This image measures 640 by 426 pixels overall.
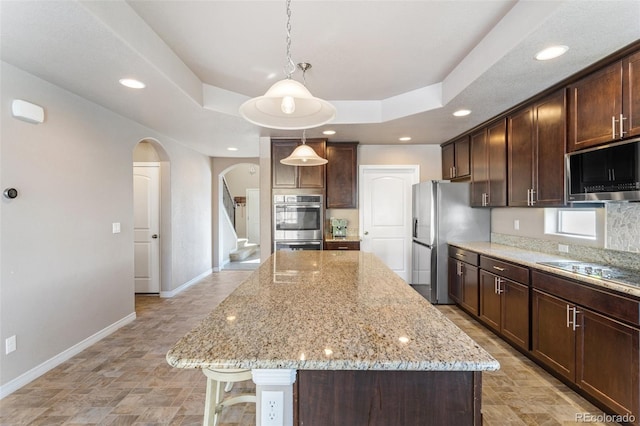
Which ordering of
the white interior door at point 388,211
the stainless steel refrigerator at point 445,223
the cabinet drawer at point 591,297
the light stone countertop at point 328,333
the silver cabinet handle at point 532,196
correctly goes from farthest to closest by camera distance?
the white interior door at point 388,211
the stainless steel refrigerator at point 445,223
the silver cabinet handle at point 532,196
the cabinet drawer at point 591,297
the light stone countertop at point 328,333

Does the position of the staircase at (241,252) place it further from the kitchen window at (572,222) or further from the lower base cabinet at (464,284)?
the kitchen window at (572,222)

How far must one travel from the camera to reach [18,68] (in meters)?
2.24

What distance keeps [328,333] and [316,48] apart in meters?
2.21

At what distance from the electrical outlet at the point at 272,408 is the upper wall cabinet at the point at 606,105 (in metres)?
2.67

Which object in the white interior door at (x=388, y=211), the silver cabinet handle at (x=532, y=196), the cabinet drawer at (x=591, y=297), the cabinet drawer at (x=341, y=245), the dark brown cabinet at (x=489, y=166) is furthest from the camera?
the white interior door at (x=388, y=211)

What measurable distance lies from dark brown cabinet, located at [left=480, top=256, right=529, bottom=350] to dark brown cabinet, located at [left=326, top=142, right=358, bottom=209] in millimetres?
2052

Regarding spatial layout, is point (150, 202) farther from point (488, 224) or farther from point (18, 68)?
point (488, 224)

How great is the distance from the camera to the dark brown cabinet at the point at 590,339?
1749 mm

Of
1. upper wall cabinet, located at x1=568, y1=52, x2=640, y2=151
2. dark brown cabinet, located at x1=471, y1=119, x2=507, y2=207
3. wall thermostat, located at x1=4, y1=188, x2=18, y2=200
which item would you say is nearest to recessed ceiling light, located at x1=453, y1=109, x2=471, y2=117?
dark brown cabinet, located at x1=471, y1=119, x2=507, y2=207

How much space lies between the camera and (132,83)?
249cm

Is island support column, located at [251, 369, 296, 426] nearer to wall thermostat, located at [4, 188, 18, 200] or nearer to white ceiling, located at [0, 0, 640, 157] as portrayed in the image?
white ceiling, located at [0, 0, 640, 157]

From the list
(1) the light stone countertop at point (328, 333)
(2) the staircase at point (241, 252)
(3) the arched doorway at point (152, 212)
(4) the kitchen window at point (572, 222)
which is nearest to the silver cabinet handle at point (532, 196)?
(4) the kitchen window at point (572, 222)

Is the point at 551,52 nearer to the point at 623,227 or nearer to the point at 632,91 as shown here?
the point at 632,91

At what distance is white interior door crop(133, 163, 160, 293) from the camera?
4641 millimetres
